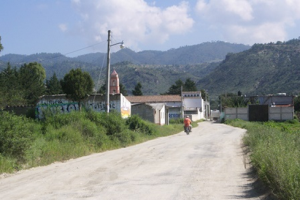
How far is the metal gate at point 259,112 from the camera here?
73688 millimetres

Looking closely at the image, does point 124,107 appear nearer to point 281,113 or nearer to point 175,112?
point 281,113

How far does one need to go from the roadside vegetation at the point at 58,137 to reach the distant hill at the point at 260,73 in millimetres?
99390

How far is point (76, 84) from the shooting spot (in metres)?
35.9

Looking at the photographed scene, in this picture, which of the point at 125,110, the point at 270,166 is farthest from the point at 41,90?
the point at 270,166

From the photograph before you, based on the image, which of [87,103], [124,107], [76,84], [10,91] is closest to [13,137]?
[76,84]

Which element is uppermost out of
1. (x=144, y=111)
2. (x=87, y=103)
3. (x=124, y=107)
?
(x=87, y=103)

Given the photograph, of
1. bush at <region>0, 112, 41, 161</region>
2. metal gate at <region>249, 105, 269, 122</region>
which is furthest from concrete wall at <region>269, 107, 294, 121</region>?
bush at <region>0, 112, 41, 161</region>

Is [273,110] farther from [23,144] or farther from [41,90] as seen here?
[23,144]

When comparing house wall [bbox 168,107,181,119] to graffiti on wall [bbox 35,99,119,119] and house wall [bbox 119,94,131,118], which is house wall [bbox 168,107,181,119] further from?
graffiti on wall [bbox 35,99,119,119]

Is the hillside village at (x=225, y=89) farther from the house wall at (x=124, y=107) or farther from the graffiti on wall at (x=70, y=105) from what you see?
the graffiti on wall at (x=70, y=105)

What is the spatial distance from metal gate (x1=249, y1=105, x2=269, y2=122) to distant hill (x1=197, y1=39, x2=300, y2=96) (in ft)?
145

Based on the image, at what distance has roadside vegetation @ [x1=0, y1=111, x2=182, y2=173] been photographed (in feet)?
47.0

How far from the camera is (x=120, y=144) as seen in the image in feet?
77.5

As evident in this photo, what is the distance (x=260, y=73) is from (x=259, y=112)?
76.7 meters
